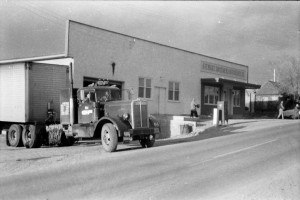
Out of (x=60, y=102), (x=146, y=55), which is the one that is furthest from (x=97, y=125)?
(x=146, y=55)

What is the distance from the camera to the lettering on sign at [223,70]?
3376 cm

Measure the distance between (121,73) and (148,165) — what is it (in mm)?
14765

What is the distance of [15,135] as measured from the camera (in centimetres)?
1542

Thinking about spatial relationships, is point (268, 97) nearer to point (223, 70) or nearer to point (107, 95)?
point (223, 70)

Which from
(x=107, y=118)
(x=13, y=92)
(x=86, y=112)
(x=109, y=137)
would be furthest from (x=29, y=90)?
(x=109, y=137)

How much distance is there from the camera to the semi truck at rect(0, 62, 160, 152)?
1276 cm

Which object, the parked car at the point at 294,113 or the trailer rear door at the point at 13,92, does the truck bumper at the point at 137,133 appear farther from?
the parked car at the point at 294,113

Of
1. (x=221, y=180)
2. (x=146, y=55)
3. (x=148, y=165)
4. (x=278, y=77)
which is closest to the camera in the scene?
(x=221, y=180)

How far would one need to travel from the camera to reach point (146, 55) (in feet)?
84.3

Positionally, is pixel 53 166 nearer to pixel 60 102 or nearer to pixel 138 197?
pixel 138 197

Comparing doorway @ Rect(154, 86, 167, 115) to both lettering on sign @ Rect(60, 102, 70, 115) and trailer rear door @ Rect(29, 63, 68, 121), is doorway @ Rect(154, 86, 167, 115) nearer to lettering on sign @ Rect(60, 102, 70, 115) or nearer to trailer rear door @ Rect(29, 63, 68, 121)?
trailer rear door @ Rect(29, 63, 68, 121)

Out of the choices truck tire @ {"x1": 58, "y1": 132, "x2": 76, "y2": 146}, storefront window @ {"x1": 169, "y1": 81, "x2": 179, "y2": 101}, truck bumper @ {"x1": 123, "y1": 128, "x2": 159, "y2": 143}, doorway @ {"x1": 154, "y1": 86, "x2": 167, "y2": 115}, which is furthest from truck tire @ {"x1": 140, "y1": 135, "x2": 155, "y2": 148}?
storefront window @ {"x1": 169, "y1": 81, "x2": 179, "y2": 101}

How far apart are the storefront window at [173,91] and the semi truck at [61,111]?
13.7 m

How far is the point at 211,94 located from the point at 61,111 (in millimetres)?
22350
